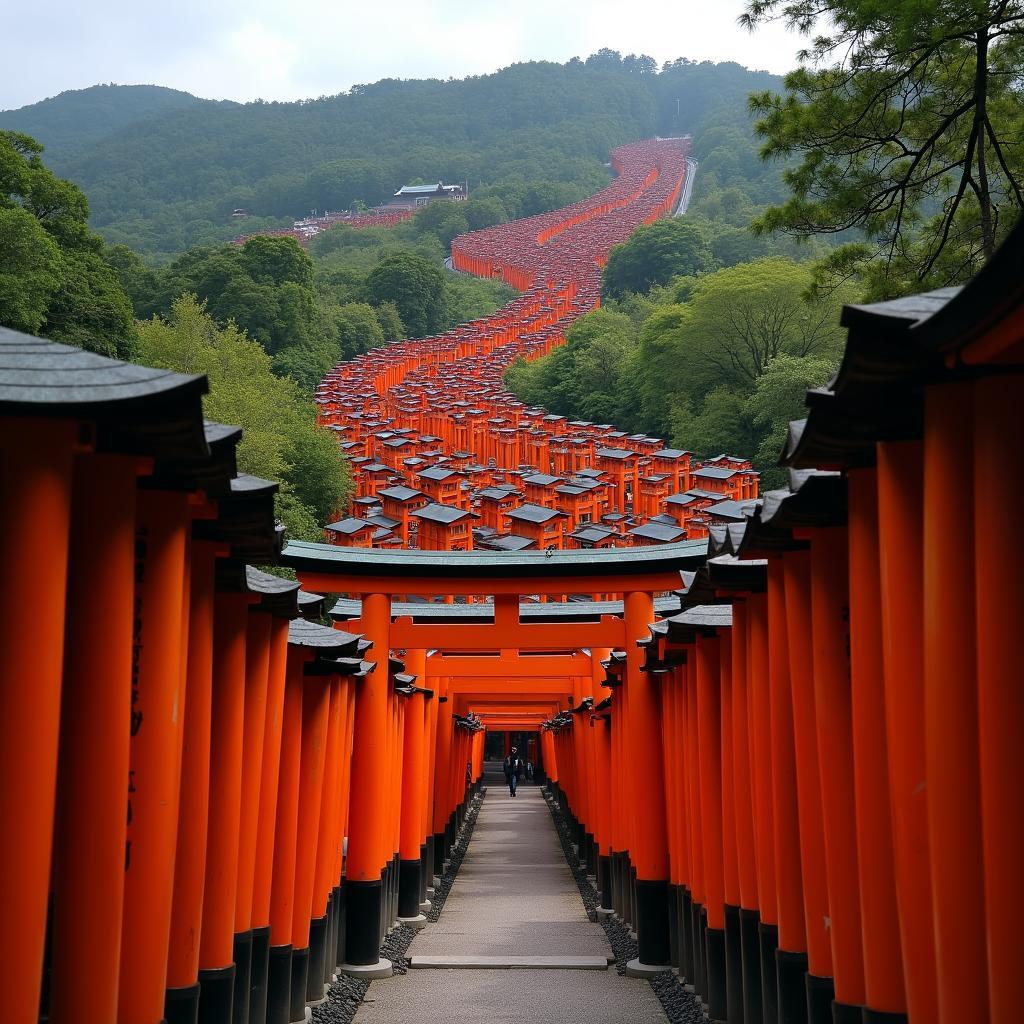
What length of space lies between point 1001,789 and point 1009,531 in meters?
0.73

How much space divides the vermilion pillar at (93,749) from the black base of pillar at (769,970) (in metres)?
4.39

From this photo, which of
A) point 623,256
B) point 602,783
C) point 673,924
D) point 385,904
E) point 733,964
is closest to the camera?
point 733,964

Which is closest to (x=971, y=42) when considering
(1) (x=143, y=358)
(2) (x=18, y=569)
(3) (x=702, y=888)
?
(3) (x=702, y=888)

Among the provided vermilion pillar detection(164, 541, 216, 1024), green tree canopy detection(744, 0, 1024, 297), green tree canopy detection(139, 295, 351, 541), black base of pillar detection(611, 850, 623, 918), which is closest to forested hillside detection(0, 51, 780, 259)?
green tree canopy detection(139, 295, 351, 541)

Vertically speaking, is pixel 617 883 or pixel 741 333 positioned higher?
pixel 741 333

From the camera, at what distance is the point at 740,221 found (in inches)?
4660

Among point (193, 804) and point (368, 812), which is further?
point (368, 812)

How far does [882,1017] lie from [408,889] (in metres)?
12.4

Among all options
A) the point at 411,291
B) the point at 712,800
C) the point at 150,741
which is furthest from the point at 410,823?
the point at 411,291

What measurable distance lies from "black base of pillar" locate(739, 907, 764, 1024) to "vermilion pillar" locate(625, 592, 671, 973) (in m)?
4.89

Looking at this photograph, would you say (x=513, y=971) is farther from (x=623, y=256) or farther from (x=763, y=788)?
(x=623, y=256)

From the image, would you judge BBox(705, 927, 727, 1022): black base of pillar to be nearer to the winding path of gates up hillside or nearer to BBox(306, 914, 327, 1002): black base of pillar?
BBox(306, 914, 327, 1002): black base of pillar

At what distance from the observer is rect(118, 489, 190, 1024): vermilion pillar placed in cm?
498

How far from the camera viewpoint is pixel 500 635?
14.8 m
